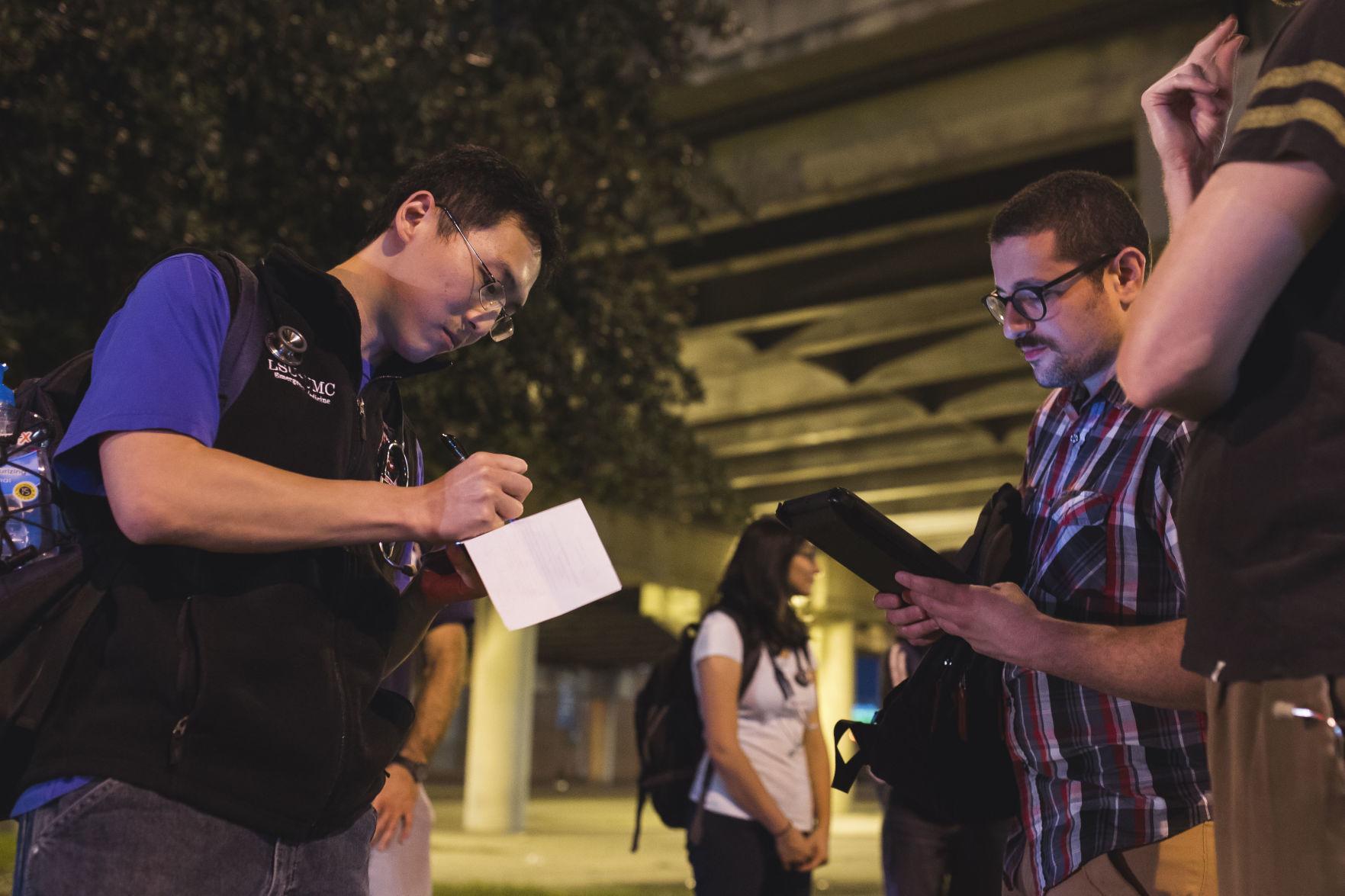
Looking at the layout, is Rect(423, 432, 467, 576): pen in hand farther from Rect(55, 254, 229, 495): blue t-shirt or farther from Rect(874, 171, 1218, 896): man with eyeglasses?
Rect(874, 171, 1218, 896): man with eyeglasses

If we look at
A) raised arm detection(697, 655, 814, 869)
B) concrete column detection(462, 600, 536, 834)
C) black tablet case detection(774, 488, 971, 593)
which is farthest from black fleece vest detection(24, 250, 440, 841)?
concrete column detection(462, 600, 536, 834)

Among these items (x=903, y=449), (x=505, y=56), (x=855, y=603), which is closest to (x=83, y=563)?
(x=505, y=56)

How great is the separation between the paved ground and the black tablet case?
898 centimetres

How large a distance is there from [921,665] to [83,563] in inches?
65.7

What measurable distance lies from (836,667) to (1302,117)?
23.8 m

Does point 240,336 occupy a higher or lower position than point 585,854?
higher

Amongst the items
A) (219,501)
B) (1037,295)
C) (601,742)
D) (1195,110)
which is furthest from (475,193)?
(601,742)

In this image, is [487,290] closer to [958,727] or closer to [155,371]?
[155,371]

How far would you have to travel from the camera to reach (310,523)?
6.14ft

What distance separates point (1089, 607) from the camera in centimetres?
235

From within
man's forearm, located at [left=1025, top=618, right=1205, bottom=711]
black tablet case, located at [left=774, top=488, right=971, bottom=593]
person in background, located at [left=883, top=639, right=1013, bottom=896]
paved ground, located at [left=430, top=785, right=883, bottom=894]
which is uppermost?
black tablet case, located at [left=774, top=488, right=971, bottom=593]

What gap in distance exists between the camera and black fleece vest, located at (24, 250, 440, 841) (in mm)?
1798

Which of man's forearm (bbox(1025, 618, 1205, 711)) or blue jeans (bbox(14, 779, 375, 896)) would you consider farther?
man's forearm (bbox(1025, 618, 1205, 711))

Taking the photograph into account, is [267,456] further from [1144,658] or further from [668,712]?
[668,712]
